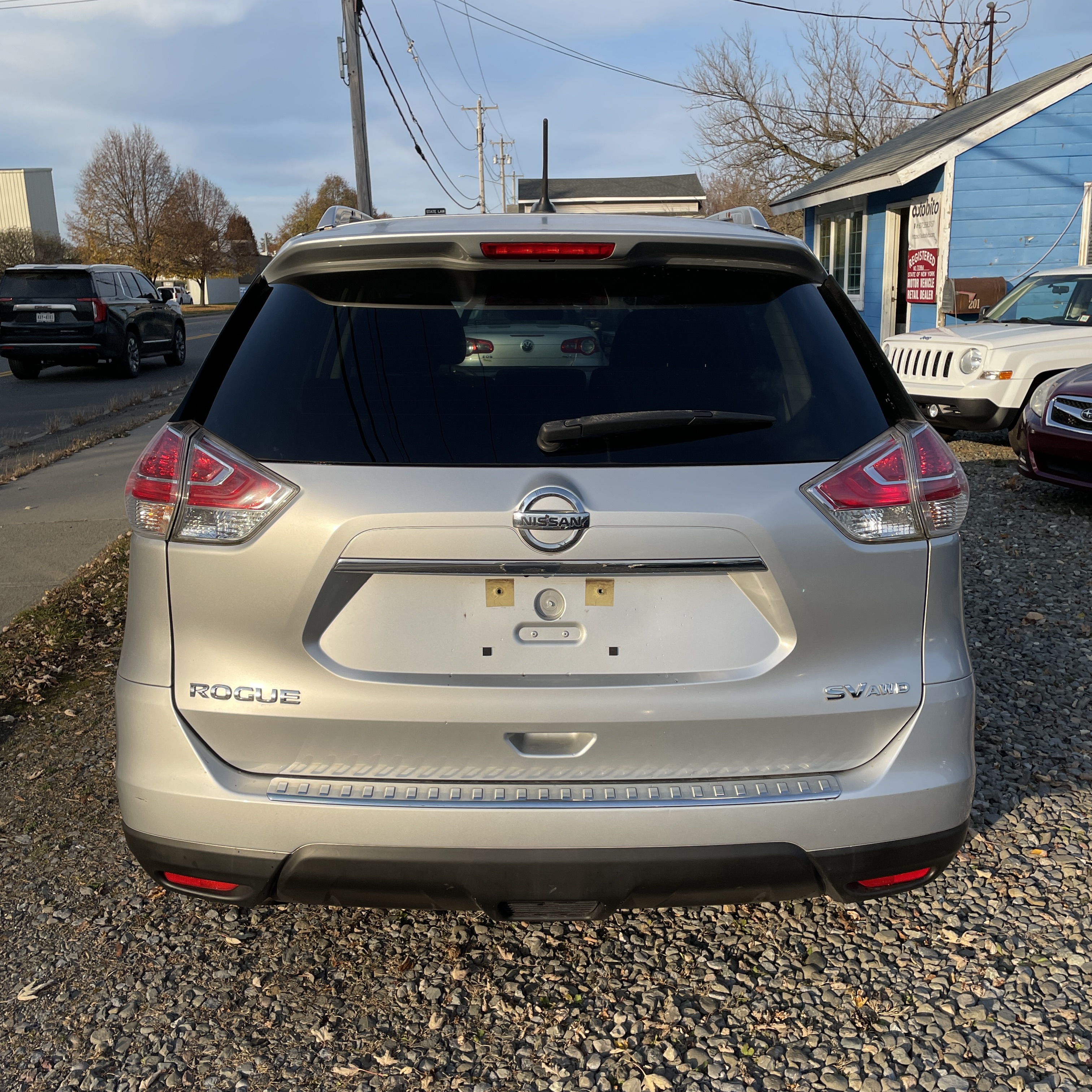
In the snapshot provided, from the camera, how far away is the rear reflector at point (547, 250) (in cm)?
225

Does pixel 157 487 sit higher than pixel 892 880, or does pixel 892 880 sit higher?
pixel 157 487

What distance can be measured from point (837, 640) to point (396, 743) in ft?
3.06

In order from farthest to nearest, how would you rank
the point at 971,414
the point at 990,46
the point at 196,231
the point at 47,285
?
the point at 196,231
the point at 990,46
the point at 47,285
the point at 971,414

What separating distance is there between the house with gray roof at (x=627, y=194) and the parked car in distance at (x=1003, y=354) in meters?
48.6

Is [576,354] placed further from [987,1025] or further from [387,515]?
[987,1025]

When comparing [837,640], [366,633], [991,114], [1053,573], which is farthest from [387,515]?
[991,114]

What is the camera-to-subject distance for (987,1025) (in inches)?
95.3

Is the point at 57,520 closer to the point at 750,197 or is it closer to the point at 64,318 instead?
the point at 64,318

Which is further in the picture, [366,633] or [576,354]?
[576,354]

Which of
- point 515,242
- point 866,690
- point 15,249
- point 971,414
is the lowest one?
point 971,414

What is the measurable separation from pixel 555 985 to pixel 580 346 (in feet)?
5.26

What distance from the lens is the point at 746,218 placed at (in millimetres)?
2904

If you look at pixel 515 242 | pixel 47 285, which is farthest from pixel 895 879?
pixel 47 285

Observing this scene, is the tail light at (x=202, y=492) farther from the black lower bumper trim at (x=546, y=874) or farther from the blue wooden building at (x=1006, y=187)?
the blue wooden building at (x=1006, y=187)
